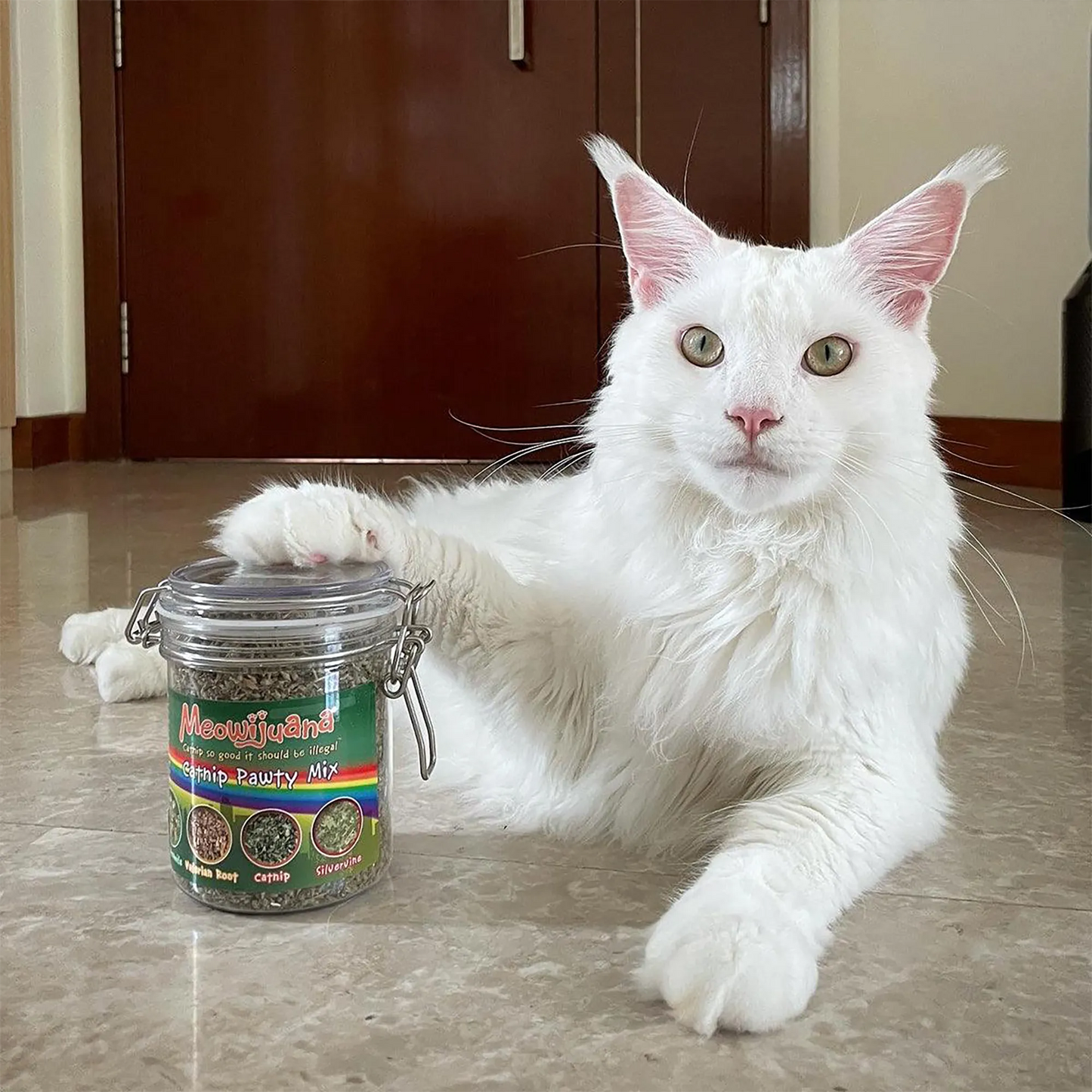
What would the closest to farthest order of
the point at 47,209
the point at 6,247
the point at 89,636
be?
the point at 89,636
the point at 6,247
the point at 47,209

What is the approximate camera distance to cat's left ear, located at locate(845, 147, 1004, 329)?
104 cm

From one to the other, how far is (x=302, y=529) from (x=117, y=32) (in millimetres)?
3707

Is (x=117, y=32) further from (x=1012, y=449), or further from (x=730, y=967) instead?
(x=730, y=967)

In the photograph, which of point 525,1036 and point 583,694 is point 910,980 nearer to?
point 525,1036

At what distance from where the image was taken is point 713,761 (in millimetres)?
1053

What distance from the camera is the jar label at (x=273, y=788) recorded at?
2.68ft

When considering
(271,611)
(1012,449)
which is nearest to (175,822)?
(271,611)

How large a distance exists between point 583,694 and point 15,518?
2.20 meters

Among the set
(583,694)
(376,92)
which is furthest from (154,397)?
(583,694)

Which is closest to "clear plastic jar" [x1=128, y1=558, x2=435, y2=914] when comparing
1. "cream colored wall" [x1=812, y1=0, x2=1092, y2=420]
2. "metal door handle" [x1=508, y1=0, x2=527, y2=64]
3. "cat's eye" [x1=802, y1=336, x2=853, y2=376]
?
"cat's eye" [x1=802, y1=336, x2=853, y2=376]

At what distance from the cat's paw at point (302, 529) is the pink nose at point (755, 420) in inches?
12.2

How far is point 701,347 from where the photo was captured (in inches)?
39.4

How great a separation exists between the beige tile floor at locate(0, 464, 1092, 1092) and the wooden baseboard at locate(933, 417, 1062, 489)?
233 centimetres

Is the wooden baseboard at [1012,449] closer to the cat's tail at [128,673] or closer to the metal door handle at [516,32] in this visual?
the metal door handle at [516,32]
